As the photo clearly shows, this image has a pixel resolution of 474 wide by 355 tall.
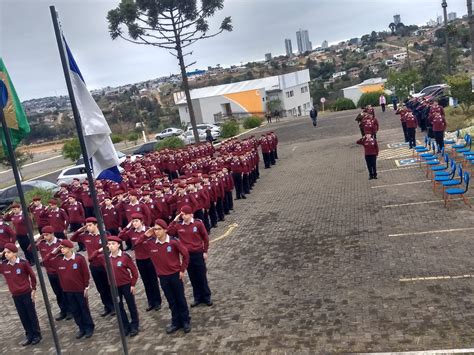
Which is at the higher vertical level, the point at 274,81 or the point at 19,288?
the point at 274,81

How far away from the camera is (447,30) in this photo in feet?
90.9

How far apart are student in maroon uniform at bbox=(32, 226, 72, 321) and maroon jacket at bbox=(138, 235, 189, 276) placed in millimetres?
2006

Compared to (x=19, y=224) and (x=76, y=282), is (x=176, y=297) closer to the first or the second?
(x=76, y=282)

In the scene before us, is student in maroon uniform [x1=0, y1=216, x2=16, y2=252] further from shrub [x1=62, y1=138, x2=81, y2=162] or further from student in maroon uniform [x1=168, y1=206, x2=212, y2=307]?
shrub [x1=62, y1=138, x2=81, y2=162]

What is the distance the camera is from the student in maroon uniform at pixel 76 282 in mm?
7758

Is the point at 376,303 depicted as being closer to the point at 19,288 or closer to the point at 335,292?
the point at 335,292

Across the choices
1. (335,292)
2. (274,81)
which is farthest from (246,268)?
(274,81)

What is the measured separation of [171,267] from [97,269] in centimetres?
150

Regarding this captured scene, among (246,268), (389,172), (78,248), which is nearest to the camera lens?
(246,268)

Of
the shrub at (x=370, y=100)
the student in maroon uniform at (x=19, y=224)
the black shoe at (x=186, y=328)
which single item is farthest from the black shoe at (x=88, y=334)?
the shrub at (x=370, y=100)

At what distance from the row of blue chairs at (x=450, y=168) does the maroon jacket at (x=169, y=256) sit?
6772 mm

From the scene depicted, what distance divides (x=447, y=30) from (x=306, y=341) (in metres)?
26.1

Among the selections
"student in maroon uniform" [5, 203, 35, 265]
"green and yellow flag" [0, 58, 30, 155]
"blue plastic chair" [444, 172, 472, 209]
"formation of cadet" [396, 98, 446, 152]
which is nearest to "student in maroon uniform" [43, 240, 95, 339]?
"green and yellow flag" [0, 58, 30, 155]

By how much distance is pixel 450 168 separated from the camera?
575 inches
